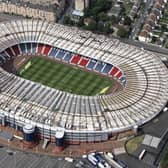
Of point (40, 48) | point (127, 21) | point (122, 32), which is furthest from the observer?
point (127, 21)

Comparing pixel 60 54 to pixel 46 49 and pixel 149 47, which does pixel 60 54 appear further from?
pixel 149 47

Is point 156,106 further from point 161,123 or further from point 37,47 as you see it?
point 37,47

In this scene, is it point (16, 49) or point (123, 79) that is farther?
point (16, 49)

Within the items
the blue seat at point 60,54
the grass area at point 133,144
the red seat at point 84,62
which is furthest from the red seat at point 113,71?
the grass area at point 133,144

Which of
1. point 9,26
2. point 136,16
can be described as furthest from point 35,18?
point 136,16

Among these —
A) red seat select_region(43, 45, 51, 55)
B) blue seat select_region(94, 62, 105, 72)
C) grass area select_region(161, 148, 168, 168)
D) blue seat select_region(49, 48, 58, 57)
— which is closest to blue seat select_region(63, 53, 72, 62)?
blue seat select_region(49, 48, 58, 57)

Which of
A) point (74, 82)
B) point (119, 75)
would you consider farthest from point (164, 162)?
point (74, 82)

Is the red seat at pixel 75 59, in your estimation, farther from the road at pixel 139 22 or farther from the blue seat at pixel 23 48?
the road at pixel 139 22
